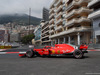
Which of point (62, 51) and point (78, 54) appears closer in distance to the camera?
point (78, 54)

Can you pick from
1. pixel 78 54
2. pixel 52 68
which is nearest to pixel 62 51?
pixel 78 54

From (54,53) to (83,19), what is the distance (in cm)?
2391

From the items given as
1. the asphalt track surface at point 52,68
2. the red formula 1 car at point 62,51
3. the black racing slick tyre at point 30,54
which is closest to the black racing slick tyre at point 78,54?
the red formula 1 car at point 62,51

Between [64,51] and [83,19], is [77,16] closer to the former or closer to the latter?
[83,19]

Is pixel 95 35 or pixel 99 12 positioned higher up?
pixel 99 12

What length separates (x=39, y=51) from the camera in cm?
967

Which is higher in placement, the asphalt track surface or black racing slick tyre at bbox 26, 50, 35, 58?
black racing slick tyre at bbox 26, 50, 35, 58

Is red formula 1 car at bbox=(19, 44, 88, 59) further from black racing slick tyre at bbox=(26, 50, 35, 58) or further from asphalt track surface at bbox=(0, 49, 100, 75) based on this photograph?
asphalt track surface at bbox=(0, 49, 100, 75)

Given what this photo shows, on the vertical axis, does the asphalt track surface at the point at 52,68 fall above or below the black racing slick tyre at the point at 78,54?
below

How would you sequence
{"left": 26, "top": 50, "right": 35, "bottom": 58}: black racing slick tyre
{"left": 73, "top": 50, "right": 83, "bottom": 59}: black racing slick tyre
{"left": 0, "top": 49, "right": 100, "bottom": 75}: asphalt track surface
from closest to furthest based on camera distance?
{"left": 0, "top": 49, "right": 100, "bottom": 75}: asphalt track surface, {"left": 73, "top": 50, "right": 83, "bottom": 59}: black racing slick tyre, {"left": 26, "top": 50, "right": 35, "bottom": 58}: black racing slick tyre

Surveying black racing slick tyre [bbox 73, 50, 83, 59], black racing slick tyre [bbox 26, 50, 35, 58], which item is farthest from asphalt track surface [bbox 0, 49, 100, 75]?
black racing slick tyre [bbox 26, 50, 35, 58]

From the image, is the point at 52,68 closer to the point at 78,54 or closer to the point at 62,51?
the point at 62,51

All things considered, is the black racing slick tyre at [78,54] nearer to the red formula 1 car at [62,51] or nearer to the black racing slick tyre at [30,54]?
the red formula 1 car at [62,51]

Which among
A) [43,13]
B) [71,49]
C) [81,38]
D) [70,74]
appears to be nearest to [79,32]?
[81,38]
